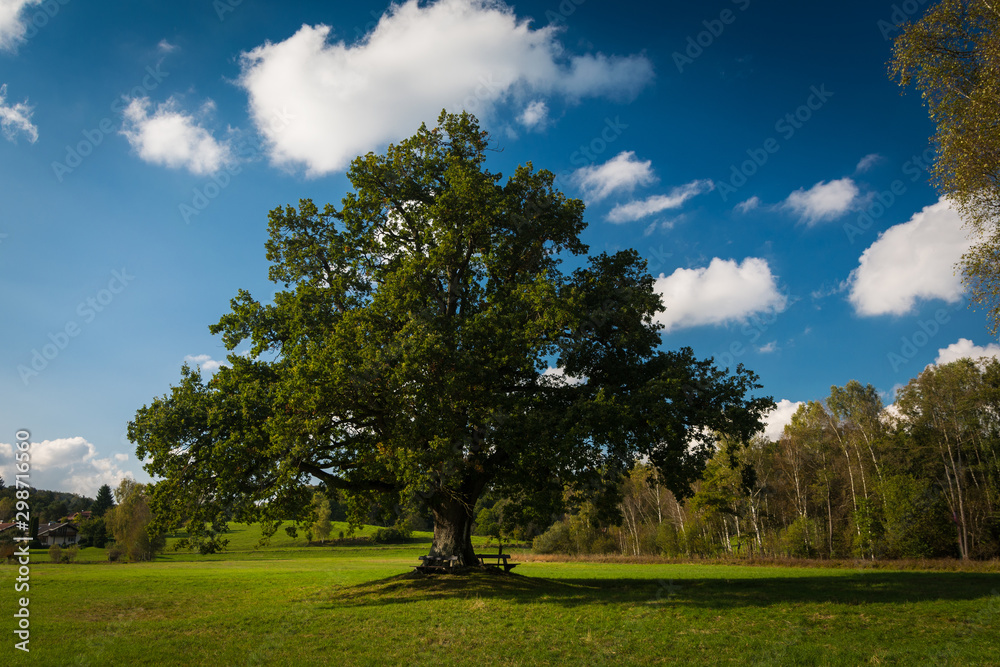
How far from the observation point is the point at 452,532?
25062 millimetres

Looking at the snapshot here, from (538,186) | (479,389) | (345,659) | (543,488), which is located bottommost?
(345,659)

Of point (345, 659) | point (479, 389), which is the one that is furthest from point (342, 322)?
point (345, 659)

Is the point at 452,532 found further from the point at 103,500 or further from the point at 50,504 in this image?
the point at 50,504

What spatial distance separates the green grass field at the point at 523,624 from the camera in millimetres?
11742

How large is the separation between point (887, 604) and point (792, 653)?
336 inches

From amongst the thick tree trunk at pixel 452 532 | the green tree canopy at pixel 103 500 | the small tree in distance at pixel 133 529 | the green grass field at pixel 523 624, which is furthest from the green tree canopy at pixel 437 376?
the green tree canopy at pixel 103 500

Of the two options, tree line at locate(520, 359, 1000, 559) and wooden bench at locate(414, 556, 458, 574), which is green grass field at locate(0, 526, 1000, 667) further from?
tree line at locate(520, 359, 1000, 559)

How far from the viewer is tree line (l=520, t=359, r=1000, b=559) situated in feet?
151

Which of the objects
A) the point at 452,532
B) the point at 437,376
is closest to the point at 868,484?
the point at 452,532

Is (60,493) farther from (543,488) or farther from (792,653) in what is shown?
(792,653)

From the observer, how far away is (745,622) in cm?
1483

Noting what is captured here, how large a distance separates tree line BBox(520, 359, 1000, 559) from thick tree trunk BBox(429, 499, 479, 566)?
12.5m

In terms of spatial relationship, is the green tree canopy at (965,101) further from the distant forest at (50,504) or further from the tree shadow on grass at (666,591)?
the distant forest at (50,504)

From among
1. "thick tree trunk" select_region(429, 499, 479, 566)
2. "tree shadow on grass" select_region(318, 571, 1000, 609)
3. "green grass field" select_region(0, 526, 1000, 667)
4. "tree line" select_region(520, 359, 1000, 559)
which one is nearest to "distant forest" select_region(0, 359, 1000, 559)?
"tree line" select_region(520, 359, 1000, 559)
